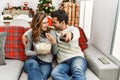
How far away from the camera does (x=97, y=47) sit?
7.30 ft

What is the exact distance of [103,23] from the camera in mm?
A: 2039

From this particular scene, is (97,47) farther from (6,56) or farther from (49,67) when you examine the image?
(6,56)

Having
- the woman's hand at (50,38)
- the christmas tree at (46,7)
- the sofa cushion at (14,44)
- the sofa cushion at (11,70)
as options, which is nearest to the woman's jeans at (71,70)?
the woman's hand at (50,38)

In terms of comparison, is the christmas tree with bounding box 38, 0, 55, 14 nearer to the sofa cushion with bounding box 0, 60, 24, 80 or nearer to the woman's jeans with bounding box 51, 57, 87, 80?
the sofa cushion with bounding box 0, 60, 24, 80

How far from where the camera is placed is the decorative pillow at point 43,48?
1.74 metres

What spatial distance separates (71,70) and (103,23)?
73cm

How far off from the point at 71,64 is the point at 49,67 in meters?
0.23

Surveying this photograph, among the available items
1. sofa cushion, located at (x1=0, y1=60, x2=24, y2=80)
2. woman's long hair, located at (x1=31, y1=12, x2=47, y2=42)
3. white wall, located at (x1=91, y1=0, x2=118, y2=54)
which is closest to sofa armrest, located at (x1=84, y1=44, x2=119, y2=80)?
white wall, located at (x1=91, y1=0, x2=118, y2=54)

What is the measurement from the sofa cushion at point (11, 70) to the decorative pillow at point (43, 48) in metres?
0.30

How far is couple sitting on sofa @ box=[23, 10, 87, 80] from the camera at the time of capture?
1691 millimetres

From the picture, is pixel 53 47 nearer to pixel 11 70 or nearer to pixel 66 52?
pixel 66 52

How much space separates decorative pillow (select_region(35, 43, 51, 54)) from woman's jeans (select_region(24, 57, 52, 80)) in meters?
0.13

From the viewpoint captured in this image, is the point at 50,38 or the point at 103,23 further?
the point at 103,23

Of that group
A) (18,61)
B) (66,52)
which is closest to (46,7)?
(18,61)
